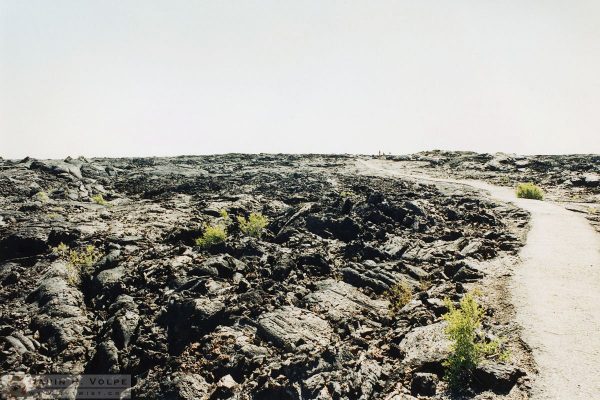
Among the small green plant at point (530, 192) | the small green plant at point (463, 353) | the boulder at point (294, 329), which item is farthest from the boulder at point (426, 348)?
the small green plant at point (530, 192)

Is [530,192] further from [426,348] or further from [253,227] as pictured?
[426,348]

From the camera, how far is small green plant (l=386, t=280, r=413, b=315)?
1311 cm

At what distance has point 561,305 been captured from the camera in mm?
11500

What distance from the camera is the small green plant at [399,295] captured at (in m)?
13.1

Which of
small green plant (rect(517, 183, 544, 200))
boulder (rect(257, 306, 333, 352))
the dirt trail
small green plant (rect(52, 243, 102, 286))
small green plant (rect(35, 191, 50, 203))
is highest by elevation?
small green plant (rect(517, 183, 544, 200))

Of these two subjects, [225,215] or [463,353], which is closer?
[463,353]

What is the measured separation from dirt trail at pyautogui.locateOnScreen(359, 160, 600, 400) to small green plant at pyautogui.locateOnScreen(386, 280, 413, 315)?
11.1ft

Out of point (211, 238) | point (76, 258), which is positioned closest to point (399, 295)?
point (211, 238)

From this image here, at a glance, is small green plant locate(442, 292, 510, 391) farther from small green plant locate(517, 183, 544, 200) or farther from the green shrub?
small green plant locate(517, 183, 544, 200)

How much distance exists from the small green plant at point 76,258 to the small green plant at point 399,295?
39.1ft

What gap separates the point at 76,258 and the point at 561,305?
18.1m

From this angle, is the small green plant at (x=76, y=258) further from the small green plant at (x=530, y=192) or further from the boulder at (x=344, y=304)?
the small green plant at (x=530, y=192)

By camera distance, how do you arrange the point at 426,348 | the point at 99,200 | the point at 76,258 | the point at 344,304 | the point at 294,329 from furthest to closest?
the point at 99,200
the point at 76,258
the point at 344,304
the point at 294,329
the point at 426,348

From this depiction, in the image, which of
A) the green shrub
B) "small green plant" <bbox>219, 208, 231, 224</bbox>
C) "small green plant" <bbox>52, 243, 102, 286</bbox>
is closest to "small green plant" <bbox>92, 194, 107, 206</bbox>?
"small green plant" <bbox>219, 208, 231, 224</bbox>
